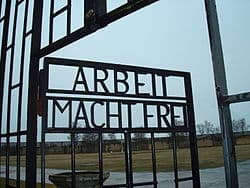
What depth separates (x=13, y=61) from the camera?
323 centimetres

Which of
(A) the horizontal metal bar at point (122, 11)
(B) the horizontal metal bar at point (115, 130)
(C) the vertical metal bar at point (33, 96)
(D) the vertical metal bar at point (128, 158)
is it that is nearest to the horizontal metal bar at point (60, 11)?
(C) the vertical metal bar at point (33, 96)

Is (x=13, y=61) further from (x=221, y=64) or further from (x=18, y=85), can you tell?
(x=221, y=64)

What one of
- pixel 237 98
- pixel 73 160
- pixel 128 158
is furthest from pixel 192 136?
pixel 237 98

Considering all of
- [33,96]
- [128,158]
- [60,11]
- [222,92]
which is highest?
[60,11]

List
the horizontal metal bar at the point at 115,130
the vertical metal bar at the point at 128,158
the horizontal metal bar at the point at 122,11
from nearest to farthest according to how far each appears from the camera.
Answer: the horizontal metal bar at the point at 122,11 < the horizontal metal bar at the point at 115,130 < the vertical metal bar at the point at 128,158

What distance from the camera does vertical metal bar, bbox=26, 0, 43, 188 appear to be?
8.80 ft

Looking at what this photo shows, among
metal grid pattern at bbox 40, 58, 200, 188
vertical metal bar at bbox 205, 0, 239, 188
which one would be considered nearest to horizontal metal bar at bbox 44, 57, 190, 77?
metal grid pattern at bbox 40, 58, 200, 188

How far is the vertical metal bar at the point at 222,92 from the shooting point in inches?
47.5

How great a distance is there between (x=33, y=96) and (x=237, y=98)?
6.45 feet

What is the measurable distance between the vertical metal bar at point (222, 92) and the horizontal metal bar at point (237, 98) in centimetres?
2

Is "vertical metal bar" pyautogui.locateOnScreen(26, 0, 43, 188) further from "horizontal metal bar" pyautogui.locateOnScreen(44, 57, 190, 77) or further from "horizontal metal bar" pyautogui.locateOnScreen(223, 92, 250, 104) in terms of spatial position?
"horizontal metal bar" pyautogui.locateOnScreen(223, 92, 250, 104)

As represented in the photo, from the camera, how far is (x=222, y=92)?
1224 millimetres

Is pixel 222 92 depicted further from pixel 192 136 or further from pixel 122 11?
pixel 192 136

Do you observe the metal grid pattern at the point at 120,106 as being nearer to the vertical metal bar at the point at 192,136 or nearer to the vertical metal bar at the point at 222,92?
the vertical metal bar at the point at 192,136
